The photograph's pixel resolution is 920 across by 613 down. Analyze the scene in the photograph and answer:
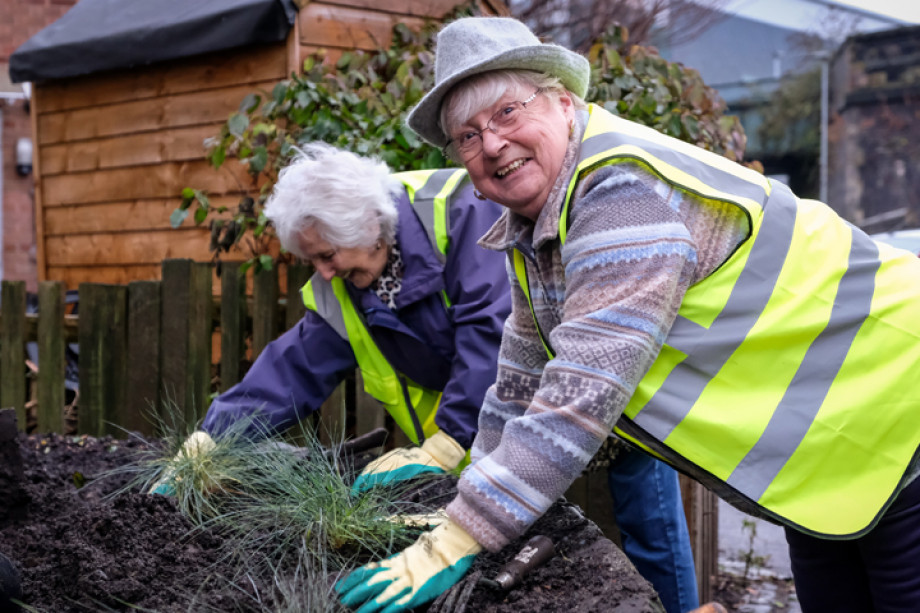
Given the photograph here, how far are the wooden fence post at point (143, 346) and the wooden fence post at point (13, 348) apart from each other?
2.84 ft

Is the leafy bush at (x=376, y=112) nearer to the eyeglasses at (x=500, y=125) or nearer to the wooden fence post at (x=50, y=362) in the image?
the wooden fence post at (x=50, y=362)

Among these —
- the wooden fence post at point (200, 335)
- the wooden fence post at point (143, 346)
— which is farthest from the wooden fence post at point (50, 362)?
the wooden fence post at point (200, 335)

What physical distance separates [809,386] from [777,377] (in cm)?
6

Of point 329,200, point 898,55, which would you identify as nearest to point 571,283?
point 329,200

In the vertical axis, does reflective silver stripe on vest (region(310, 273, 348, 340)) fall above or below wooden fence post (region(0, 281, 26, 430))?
above

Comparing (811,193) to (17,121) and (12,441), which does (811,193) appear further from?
(12,441)

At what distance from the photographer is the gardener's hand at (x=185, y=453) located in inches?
85.4

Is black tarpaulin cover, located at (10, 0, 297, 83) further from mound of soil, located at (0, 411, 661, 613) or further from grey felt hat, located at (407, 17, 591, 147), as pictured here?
grey felt hat, located at (407, 17, 591, 147)

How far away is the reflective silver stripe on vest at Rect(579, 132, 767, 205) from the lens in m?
1.49

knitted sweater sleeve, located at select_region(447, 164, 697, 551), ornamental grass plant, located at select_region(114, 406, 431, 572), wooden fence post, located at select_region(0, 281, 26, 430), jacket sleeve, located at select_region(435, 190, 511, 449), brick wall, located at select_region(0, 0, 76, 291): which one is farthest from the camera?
brick wall, located at select_region(0, 0, 76, 291)

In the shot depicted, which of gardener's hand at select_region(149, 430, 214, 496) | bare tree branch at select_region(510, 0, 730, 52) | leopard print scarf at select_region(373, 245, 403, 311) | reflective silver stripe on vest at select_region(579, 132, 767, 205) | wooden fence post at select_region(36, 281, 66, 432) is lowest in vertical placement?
wooden fence post at select_region(36, 281, 66, 432)

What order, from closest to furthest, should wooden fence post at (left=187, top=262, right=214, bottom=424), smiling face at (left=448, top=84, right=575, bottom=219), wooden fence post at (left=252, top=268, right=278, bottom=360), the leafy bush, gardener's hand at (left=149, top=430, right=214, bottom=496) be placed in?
1. smiling face at (left=448, top=84, right=575, bottom=219)
2. gardener's hand at (left=149, top=430, right=214, bottom=496)
3. the leafy bush
4. wooden fence post at (left=252, top=268, right=278, bottom=360)
5. wooden fence post at (left=187, top=262, right=214, bottom=424)

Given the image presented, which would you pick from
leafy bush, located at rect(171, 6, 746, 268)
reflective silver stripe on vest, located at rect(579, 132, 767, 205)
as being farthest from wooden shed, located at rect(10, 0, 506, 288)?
Result: reflective silver stripe on vest, located at rect(579, 132, 767, 205)

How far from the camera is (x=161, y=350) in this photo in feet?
14.5
